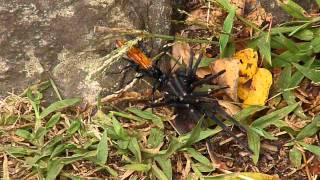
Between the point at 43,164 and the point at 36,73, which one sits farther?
the point at 36,73

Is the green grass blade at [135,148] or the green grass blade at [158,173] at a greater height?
the green grass blade at [135,148]

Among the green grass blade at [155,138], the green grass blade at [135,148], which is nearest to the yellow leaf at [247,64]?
the green grass blade at [155,138]

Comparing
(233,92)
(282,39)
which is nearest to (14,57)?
(233,92)

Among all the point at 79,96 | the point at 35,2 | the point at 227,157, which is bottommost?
the point at 227,157

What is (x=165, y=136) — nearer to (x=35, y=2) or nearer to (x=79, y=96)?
(x=79, y=96)

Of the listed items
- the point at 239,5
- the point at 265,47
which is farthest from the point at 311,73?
the point at 239,5

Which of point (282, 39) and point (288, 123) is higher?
point (282, 39)

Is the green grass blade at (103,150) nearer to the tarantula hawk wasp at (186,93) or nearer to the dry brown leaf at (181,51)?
the tarantula hawk wasp at (186,93)
